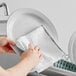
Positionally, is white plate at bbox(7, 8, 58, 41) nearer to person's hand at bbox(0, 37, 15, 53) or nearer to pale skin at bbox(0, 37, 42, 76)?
person's hand at bbox(0, 37, 15, 53)

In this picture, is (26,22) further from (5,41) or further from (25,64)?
(25,64)

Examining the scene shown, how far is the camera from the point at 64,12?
5.88ft

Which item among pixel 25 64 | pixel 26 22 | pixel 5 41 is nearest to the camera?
pixel 25 64

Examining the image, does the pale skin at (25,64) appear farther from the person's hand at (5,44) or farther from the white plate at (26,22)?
the white plate at (26,22)

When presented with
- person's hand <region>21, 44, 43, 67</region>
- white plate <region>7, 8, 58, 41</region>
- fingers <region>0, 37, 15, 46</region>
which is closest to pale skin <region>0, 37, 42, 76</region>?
person's hand <region>21, 44, 43, 67</region>

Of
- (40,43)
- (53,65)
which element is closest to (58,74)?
(53,65)

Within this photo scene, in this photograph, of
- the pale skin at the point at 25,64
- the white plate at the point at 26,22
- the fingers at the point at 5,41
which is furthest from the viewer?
the white plate at the point at 26,22

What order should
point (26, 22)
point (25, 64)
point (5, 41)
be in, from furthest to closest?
point (26, 22) < point (5, 41) < point (25, 64)

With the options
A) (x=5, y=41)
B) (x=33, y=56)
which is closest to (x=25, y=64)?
(x=33, y=56)

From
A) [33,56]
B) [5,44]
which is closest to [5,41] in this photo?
[5,44]

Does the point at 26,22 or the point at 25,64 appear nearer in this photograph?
the point at 25,64

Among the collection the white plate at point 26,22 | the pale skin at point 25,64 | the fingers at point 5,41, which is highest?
the white plate at point 26,22

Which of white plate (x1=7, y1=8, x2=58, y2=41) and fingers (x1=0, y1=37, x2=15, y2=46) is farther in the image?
white plate (x1=7, y1=8, x2=58, y2=41)

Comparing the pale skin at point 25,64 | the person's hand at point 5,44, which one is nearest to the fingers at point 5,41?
the person's hand at point 5,44
